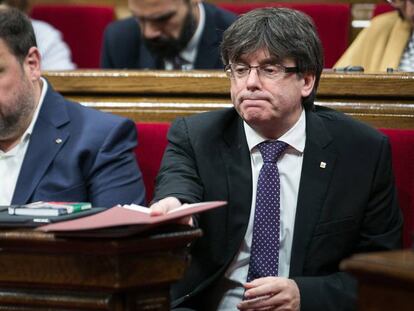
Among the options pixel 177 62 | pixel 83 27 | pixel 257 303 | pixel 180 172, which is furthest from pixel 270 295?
pixel 83 27

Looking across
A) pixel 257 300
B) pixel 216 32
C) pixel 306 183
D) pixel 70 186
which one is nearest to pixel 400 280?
pixel 257 300

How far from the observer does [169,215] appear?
4.13 feet

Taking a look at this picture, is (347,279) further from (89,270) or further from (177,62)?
(177,62)

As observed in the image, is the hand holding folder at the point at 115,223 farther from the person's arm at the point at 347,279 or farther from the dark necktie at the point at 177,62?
the dark necktie at the point at 177,62

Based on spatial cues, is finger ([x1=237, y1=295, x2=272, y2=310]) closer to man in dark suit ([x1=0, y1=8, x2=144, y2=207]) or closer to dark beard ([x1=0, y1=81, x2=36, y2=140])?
man in dark suit ([x1=0, y1=8, x2=144, y2=207])

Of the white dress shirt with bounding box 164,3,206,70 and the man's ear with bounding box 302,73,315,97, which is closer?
the man's ear with bounding box 302,73,315,97

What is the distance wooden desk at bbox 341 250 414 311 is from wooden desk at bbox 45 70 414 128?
2.63 ft

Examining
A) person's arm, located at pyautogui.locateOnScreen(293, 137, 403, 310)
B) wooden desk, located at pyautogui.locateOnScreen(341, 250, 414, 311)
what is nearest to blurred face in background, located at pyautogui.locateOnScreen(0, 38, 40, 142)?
person's arm, located at pyautogui.locateOnScreen(293, 137, 403, 310)

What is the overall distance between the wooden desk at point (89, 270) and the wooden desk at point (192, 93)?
730 mm

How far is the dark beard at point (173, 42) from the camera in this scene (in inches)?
105

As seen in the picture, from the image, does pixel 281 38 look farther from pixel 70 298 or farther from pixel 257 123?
pixel 70 298

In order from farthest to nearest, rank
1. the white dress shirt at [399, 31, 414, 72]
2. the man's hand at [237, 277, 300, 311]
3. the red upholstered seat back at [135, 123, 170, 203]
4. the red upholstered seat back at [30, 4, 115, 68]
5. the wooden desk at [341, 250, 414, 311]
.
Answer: the red upholstered seat back at [30, 4, 115, 68], the white dress shirt at [399, 31, 414, 72], the red upholstered seat back at [135, 123, 170, 203], the man's hand at [237, 277, 300, 311], the wooden desk at [341, 250, 414, 311]

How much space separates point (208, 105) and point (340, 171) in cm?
48

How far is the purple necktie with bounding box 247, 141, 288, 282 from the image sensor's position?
5.24 feet
